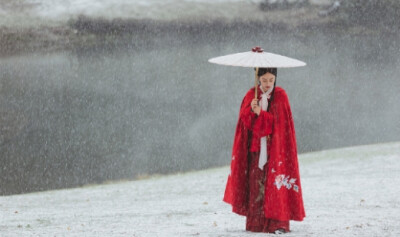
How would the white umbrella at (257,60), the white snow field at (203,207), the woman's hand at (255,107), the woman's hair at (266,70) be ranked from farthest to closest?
the white snow field at (203,207) < the woman's hair at (266,70) < the woman's hand at (255,107) < the white umbrella at (257,60)

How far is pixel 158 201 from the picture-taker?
15133 millimetres

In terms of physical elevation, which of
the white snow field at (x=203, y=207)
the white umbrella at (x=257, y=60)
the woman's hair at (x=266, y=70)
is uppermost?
the white umbrella at (x=257, y=60)

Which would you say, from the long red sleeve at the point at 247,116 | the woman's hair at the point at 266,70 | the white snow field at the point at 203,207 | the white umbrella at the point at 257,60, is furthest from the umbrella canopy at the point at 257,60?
the white snow field at the point at 203,207

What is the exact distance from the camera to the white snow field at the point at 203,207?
950 centimetres

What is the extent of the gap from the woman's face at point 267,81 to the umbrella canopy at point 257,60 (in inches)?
9.3

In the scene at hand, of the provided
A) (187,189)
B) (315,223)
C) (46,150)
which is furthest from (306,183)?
(46,150)

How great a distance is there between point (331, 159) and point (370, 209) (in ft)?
35.9

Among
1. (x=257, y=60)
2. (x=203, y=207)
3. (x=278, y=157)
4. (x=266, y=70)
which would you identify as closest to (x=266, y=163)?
(x=278, y=157)

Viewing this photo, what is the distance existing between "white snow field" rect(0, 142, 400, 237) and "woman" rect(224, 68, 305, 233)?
1.05 ft

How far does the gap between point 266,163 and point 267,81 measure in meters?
0.97

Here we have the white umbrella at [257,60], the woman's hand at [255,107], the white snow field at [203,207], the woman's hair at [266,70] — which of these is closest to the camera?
the white umbrella at [257,60]

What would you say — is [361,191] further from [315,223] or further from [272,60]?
[272,60]

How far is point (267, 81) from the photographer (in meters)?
8.26

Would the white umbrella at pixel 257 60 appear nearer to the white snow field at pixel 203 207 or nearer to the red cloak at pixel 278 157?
the red cloak at pixel 278 157
